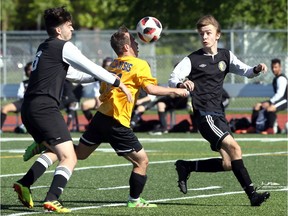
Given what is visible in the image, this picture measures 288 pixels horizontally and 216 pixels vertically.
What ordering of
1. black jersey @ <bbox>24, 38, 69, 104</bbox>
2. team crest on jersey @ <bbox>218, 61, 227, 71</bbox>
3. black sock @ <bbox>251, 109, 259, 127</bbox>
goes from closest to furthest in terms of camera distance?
1. black jersey @ <bbox>24, 38, 69, 104</bbox>
2. team crest on jersey @ <bbox>218, 61, 227, 71</bbox>
3. black sock @ <bbox>251, 109, 259, 127</bbox>

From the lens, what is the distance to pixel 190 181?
13.0 meters

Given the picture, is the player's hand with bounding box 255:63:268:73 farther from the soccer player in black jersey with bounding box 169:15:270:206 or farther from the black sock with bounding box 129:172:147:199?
the black sock with bounding box 129:172:147:199

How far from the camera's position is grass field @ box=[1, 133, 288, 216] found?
33.3ft

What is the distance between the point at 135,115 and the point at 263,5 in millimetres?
9926

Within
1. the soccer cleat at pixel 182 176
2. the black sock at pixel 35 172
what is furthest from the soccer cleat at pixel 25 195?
the soccer cleat at pixel 182 176

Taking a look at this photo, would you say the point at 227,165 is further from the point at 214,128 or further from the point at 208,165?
the point at 214,128

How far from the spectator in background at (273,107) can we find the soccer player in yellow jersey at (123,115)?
36.5ft

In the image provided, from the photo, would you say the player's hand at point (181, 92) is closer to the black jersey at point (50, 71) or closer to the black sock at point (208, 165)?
the black jersey at point (50, 71)

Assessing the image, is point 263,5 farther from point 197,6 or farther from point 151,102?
point 151,102

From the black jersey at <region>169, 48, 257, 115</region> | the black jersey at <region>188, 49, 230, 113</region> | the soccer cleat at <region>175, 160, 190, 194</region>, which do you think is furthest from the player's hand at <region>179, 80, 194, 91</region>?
the soccer cleat at <region>175, 160, 190, 194</region>

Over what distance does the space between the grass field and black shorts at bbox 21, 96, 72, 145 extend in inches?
33.2

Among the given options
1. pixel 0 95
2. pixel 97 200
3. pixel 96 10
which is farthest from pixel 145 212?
pixel 96 10

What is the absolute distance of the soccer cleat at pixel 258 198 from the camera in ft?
33.3

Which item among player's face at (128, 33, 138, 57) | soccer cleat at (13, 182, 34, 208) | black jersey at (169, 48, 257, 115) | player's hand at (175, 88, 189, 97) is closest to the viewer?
player's hand at (175, 88, 189, 97)
